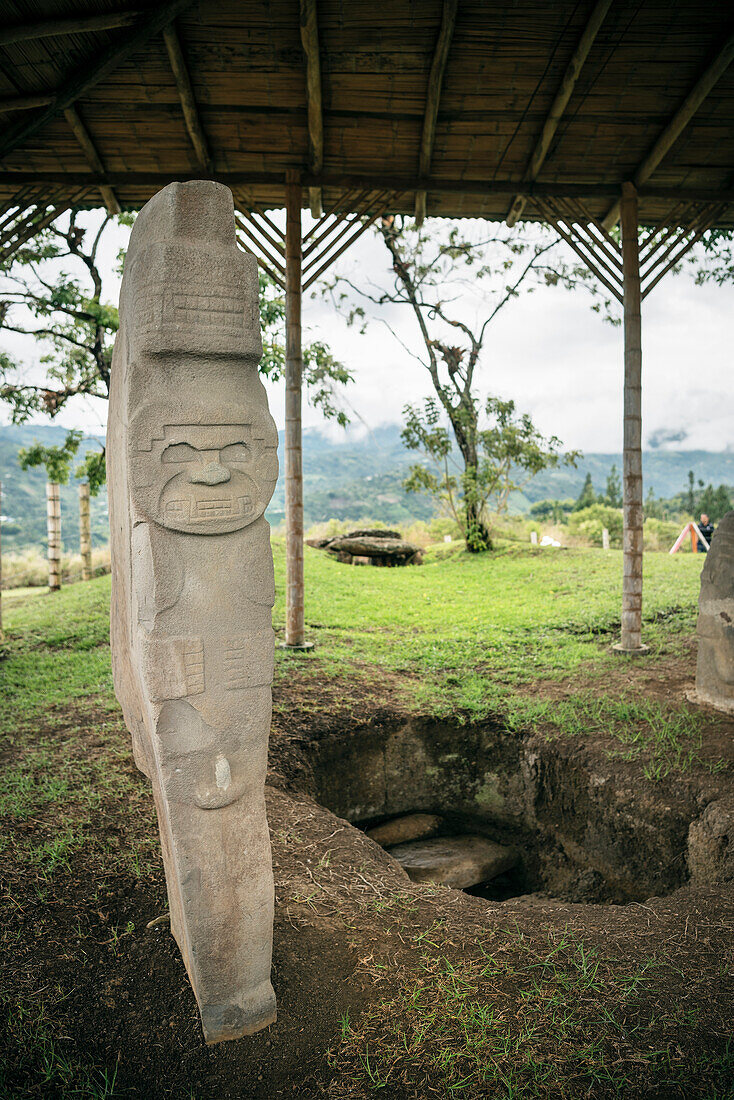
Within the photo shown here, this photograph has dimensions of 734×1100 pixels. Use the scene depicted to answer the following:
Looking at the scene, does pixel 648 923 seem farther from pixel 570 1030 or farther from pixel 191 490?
pixel 191 490

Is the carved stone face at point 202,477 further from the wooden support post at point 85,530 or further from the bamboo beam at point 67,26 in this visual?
the wooden support post at point 85,530

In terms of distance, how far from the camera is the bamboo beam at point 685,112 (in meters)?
5.43

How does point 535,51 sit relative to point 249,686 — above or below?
above

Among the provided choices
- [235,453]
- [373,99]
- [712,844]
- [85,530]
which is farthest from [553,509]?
[235,453]

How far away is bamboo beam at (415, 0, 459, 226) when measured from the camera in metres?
5.20

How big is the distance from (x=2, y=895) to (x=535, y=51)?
6.40 m

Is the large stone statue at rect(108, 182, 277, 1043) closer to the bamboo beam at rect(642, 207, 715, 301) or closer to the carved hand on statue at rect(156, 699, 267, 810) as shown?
the carved hand on statue at rect(156, 699, 267, 810)

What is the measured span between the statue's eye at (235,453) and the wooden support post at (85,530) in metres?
9.21

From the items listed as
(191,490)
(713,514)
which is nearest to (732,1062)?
(191,490)

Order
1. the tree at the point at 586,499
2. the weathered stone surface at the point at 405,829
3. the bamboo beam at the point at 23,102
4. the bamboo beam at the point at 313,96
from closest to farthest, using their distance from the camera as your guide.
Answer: the weathered stone surface at the point at 405,829, the bamboo beam at the point at 313,96, the bamboo beam at the point at 23,102, the tree at the point at 586,499

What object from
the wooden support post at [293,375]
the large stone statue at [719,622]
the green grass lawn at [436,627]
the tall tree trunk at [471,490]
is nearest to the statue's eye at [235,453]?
the green grass lawn at [436,627]

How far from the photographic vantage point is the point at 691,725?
4.81m

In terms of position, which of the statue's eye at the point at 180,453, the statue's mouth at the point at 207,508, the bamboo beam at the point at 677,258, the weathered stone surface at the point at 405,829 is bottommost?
the weathered stone surface at the point at 405,829

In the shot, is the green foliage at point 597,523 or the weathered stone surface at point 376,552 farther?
the green foliage at point 597,523
